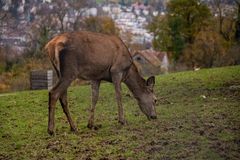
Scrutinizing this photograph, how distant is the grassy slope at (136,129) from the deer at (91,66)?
14.2 inches

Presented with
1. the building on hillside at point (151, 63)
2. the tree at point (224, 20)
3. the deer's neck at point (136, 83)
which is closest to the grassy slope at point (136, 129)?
the deer's neck at point (136, 83)

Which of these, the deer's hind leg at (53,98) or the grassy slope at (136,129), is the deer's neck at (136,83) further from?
the deer's hind leg at (53,98)

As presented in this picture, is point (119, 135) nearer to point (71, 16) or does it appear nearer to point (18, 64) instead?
point (18, 64)

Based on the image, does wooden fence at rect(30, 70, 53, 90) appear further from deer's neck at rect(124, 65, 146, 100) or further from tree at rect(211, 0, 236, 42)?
tree at rect(211, 0, 236, 42)

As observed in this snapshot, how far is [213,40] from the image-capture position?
→ 37.1 meters

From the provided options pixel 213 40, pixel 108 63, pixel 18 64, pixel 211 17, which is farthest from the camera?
pixel 211 17

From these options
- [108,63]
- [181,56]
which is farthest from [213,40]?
[108,63]

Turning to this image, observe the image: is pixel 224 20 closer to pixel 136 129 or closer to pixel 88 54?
pixel 88 54

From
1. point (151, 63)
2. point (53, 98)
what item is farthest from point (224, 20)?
point (53, 98)

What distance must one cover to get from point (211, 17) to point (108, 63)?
34415 millimetres

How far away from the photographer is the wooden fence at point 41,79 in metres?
20.9

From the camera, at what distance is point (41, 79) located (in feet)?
70.7

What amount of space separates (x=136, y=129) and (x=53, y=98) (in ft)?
4.60

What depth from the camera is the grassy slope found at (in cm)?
728
